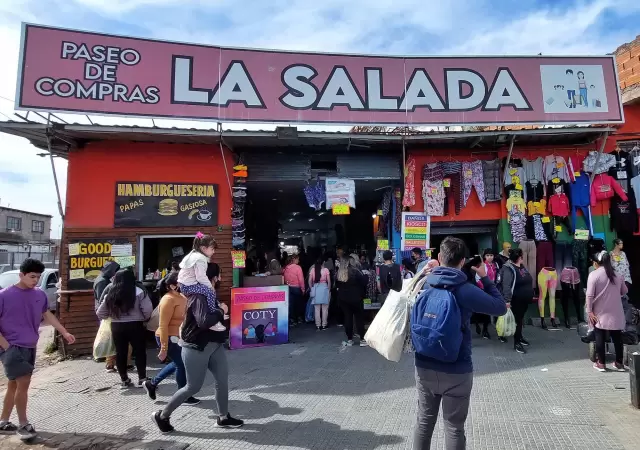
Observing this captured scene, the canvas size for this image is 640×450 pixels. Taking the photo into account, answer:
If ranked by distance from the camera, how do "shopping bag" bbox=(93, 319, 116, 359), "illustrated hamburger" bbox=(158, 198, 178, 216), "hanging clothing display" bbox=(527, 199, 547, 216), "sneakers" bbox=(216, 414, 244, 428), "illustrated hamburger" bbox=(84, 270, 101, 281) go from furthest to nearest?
"hanging clothing display" bbox=(527, 199, 547, 216)
"illustrated hamburger" bbox=(158, 198, 178, 216)
"illustrated hamburger" bbox=(84, 270, 101, 281)
"shopping bag" bbox=(93, 319, 116, 359)
"sneakers" bbox=(216, 414, 244, 428)

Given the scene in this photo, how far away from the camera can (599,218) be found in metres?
9.05

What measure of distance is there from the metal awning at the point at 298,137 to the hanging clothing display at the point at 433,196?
0.95 metres

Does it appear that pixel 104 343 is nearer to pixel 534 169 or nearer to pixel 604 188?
pixel 534 169

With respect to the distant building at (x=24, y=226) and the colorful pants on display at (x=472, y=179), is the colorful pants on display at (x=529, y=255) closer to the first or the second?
the colorful pants on display at (x=472, y=179)

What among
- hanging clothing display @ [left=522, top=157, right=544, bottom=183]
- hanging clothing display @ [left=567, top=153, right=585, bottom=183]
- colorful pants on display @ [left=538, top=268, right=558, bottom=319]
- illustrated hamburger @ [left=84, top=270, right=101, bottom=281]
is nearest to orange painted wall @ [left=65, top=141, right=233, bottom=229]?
illustrated hamburger @ [left=84, top=270, right=101, bottom=281]

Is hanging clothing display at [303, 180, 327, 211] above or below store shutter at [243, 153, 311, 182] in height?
below

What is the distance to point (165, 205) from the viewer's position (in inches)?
321

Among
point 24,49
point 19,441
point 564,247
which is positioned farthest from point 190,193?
point 564,247

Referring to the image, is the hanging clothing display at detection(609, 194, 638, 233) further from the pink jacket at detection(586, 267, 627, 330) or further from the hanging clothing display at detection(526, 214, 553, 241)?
the pink jacket at detection(586, 267, 627, 330)

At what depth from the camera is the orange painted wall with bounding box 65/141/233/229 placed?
788 cm

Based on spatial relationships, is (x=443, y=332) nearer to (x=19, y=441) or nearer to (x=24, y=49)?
(x=19, y=441)

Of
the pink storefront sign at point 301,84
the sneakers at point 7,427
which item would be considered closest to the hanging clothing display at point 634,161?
the pink storefront sign at point 301,84

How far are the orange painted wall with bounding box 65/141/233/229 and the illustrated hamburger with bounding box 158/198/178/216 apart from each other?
0.46 meters

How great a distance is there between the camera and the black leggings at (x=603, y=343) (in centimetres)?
567
